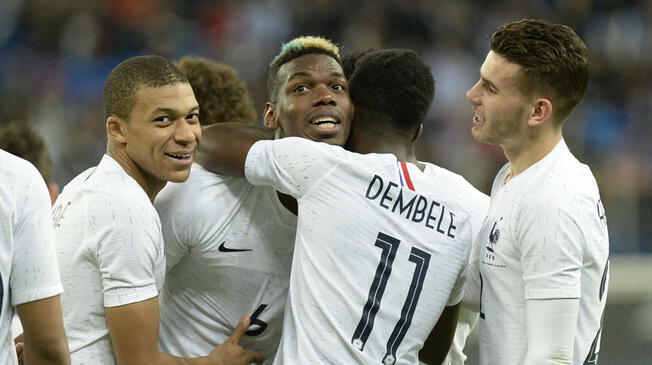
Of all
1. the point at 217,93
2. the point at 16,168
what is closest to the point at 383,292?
the point at 16,168

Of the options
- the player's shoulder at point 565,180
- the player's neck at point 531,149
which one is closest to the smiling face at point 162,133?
the player's neck at point 531,149

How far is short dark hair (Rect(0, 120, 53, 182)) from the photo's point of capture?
5602 mm

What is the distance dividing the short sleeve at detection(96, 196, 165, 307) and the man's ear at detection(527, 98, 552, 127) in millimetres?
1468

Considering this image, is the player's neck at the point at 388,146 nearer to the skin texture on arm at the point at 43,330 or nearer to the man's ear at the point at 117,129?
the man's ear at the point at 117,129

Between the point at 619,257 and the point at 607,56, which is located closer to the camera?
the point at 619,257

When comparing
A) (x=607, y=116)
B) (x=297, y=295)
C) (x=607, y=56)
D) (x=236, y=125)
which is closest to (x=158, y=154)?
(x=236, y=125)

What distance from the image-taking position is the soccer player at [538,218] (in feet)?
11.3

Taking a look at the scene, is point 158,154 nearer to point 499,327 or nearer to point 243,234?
point 243,234

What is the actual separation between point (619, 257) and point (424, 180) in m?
6.61

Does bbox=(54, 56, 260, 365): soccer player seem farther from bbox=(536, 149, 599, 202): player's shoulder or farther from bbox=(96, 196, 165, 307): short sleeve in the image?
bbox=(536, 149, 599, 202): player's shoulder

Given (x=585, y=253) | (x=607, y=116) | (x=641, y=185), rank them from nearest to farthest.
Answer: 1. (x=585, y=253)
2. (x=641, y=185)
3. (x=607, y=116)

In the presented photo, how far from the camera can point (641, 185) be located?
10.6 metres

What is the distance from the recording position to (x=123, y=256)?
11.6ft

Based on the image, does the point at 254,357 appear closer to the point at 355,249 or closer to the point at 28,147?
the point at 355,249
